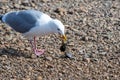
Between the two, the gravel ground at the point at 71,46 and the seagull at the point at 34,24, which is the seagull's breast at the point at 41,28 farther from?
the gravel ground at the point at 71,46

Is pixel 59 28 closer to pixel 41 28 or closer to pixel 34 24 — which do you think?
pixel 41 28

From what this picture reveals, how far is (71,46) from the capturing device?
702 cm

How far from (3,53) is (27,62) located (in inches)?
17.5

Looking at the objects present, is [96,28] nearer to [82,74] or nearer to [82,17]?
[82,17]

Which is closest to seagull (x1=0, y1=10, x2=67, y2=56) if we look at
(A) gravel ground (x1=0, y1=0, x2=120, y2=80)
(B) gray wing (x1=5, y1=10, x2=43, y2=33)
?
(B) gray wing (x1=5, y1=10, x2=43, y2=33)

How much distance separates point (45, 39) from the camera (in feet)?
23.5

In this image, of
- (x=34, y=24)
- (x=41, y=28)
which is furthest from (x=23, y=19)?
(x=41, y=28)

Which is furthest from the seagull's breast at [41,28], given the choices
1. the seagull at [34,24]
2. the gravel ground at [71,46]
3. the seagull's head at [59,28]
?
the gravel ground at [71,46]

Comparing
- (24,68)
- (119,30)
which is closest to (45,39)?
(24,68)

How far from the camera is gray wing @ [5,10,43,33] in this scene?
6.42 m

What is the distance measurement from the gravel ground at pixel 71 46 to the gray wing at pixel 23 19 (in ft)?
1.41

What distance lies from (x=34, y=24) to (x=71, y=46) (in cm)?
94

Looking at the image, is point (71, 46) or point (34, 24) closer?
point (34, 24)

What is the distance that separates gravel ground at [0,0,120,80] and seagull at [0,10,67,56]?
1.07 ft
